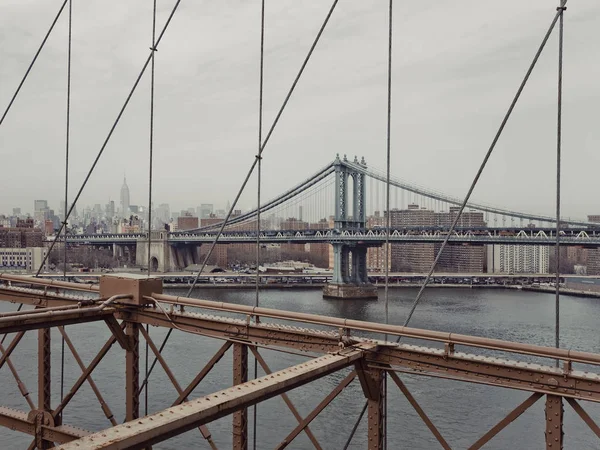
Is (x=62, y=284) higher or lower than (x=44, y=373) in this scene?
higher

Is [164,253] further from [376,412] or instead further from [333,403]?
[376,412]

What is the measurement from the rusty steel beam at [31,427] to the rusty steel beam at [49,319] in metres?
0.95

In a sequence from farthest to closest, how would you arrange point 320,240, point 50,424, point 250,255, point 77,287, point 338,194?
point 250,255, point 338,194, point 320,240, point 77,287, point 50,424

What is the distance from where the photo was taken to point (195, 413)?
221 centimetres

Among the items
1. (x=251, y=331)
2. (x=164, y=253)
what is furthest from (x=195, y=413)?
(x=164, y=253)

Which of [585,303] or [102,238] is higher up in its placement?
[102,238]

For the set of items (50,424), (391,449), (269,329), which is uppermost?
(269,329)

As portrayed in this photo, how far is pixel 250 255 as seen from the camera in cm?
6469

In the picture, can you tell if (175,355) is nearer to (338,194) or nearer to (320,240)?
(320,240)

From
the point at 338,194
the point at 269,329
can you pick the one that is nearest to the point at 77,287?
the point at 269,329

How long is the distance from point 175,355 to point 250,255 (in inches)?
1848

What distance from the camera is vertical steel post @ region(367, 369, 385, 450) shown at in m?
3.44

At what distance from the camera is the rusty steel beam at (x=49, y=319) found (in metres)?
4.02

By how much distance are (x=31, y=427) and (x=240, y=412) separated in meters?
2.11
